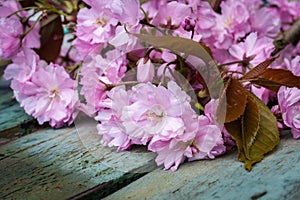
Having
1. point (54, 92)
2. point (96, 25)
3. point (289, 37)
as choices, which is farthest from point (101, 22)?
point (289, 37)

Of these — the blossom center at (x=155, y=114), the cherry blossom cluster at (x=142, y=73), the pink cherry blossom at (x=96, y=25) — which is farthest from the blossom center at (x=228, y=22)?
the blossom center at (x=155, y=114)

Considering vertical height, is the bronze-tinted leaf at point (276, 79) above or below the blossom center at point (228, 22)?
above

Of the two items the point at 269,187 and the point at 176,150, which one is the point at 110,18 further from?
the point at 269,187

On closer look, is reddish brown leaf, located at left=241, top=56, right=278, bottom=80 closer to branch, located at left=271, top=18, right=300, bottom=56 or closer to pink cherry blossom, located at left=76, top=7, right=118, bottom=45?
pink cherry blossom, located at left=76, top=7, right=118, bottom=45

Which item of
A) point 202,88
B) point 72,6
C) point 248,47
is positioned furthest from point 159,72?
point 72,6

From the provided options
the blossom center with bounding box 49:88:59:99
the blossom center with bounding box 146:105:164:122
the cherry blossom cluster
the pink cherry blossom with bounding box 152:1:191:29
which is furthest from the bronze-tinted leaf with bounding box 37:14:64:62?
the blossom center with bounding box 146:105:164:122

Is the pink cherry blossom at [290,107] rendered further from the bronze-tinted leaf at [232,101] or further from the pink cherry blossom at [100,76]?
the pink cherry blossom at [100,76]
